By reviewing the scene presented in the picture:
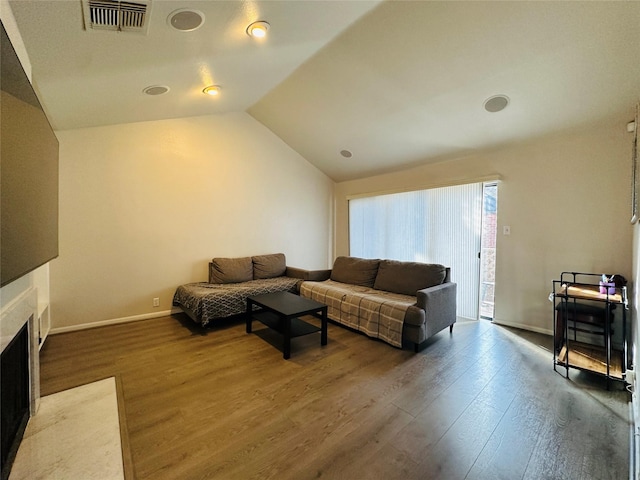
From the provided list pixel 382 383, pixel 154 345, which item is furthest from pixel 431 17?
pixel 154 345

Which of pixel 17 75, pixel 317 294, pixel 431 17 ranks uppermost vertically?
pixel 431 17

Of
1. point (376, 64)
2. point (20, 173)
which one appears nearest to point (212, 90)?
point (376, 64)

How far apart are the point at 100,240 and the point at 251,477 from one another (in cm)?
333

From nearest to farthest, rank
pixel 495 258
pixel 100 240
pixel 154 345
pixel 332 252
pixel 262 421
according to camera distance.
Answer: pixel 262 421, pixel 154 345, pixel 100 240, pixel 495 258, pixel 332 252

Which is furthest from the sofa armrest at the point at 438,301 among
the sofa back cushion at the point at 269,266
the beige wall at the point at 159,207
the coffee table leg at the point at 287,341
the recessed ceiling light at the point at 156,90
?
the recessed ceiling light at the point at 156,90

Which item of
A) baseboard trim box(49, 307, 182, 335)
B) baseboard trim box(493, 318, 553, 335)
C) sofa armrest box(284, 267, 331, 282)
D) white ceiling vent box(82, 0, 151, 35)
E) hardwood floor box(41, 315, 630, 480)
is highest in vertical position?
white ceiling vent box(82, 0, 151, 35)

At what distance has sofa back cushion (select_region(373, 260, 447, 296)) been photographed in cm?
337

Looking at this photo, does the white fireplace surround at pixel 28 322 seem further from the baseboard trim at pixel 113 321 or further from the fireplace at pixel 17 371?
the baseboard trim at pixel 113 321

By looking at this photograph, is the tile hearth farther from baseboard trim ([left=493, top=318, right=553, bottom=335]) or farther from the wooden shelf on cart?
baseboard trim ([left=493, top=318, right=553, bottom=335])

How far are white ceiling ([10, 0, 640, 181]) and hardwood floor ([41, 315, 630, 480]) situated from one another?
2418mm

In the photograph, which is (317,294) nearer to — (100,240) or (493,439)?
(493,439)

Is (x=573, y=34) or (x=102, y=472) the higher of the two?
(x=573, y=34)

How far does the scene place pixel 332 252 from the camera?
598cm

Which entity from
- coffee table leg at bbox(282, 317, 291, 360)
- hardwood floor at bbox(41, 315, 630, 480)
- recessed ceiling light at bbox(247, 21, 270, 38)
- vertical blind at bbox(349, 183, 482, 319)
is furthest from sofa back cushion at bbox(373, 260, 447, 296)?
recessed ceiling light at bbox(247, 21, 270, 38)
